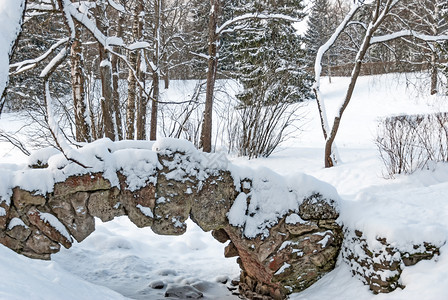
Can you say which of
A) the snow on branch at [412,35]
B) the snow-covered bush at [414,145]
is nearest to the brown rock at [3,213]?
the snow-covered bush at [414,145]

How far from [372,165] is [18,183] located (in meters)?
6.23

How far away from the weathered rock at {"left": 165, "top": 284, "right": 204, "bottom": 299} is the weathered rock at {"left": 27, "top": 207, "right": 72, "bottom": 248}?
5.04 feet

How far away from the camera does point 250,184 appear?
15.1 ft

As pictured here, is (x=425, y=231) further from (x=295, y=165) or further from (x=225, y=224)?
(x=295, y=165)

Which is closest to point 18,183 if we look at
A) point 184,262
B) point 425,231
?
point 184,262

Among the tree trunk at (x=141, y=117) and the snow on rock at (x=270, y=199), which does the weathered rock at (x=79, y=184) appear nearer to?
the snow on rock at (x=270, y=199)

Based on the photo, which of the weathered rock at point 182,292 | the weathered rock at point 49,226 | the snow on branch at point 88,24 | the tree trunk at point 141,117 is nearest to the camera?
the snow on branch at point 88,24

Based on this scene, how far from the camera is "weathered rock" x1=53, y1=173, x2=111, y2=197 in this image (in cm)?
388

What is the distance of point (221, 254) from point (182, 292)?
1.73m

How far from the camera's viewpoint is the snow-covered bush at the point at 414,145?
649 cm

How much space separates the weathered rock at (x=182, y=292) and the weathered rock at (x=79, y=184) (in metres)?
1.82

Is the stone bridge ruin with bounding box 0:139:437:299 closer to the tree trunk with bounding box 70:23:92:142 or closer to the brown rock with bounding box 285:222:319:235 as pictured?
the brown rock with bounding box 285:222:319:235

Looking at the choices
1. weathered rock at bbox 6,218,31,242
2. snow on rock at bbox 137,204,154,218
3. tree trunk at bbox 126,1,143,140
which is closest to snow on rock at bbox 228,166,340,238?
snow on rock at bbox 137,204,154,218

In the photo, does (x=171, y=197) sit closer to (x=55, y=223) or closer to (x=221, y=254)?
(x=55, y=223)
